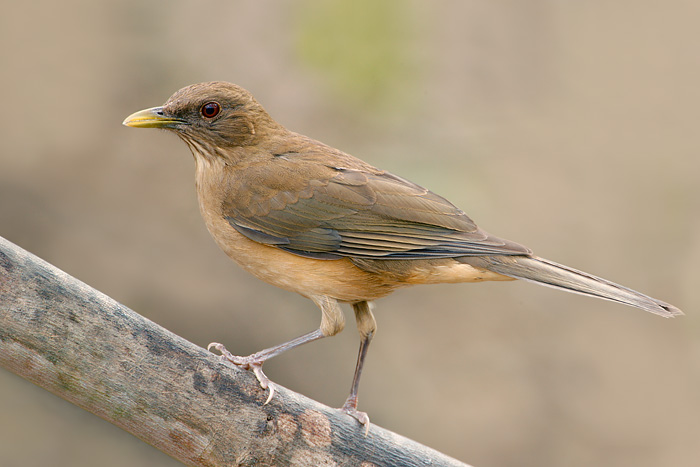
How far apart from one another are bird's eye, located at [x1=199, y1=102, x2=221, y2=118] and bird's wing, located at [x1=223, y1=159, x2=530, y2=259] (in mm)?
370

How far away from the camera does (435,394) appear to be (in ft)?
21.0

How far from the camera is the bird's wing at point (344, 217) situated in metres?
3.90

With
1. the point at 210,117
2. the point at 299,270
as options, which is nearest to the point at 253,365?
the point at 299,270

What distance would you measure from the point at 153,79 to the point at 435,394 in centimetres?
366

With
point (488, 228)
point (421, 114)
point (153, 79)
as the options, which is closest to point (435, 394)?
point (488, 228)

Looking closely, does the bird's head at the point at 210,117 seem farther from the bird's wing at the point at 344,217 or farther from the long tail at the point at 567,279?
the long tail at the point at 567,279

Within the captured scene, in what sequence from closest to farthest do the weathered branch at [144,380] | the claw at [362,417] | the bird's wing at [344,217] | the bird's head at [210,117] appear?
the weathered branch at [144,380] → the claw at [362,417] → the bird's wing at [344,217] → the bird's head at [210,117]

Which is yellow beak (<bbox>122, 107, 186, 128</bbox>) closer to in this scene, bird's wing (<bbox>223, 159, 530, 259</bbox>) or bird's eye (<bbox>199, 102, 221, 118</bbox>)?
bird's eye (<bbox>199, 102, 221, 118</bbox>)

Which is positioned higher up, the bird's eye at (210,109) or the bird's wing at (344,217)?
the bird's eye at (210,109)

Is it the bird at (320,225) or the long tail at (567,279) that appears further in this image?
the bird at (320,225)

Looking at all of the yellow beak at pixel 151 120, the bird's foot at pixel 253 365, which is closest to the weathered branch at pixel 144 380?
the bird's foot at pixel 253 365

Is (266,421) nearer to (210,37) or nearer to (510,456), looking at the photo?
(510,456)

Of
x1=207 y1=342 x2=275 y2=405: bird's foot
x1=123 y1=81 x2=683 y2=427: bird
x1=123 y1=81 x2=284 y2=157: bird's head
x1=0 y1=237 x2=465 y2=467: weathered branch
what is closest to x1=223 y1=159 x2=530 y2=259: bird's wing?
x1=123 y1=81 x2=683 y2=427: bird

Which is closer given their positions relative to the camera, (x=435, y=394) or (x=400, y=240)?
(x=400, y=240)
